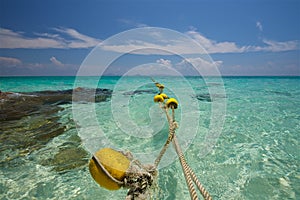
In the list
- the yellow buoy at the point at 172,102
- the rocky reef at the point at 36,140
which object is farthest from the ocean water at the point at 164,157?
the yellow buoy at the point at 172,102

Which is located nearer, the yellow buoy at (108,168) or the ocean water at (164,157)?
the yellow buoy at (108,168)

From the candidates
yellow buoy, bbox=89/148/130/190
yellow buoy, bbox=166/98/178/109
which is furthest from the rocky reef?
yellow buoy, bbox=89/148/130/190

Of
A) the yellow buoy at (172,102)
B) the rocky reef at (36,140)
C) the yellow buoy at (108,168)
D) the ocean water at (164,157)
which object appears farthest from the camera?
the rocky reef at (36,140)

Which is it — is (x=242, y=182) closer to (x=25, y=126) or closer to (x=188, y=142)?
(x=188, y=142)

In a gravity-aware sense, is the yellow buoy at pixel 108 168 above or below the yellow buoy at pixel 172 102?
below

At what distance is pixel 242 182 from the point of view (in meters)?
3.52

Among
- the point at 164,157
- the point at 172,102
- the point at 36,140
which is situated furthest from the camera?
the point at 36,140

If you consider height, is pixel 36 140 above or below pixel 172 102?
below

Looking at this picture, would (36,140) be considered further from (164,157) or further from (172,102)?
(172,102)

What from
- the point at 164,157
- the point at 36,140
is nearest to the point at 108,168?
the point at 164,157

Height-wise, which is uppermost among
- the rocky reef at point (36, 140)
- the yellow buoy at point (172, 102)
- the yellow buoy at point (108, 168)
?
the yellow buoy at point (172, 102)

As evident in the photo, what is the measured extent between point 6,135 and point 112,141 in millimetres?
3164

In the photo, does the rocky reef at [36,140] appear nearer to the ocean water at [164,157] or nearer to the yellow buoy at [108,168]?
the ocean water at [164,157]

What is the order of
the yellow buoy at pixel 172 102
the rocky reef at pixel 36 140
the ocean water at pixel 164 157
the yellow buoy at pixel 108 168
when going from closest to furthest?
1. the yellow buoy at pixel 108 168
2. the ocean water at pixel 164 157
3. the yellow buoy at pixel 172 102
4. the rocky reef at pixel 36 140
